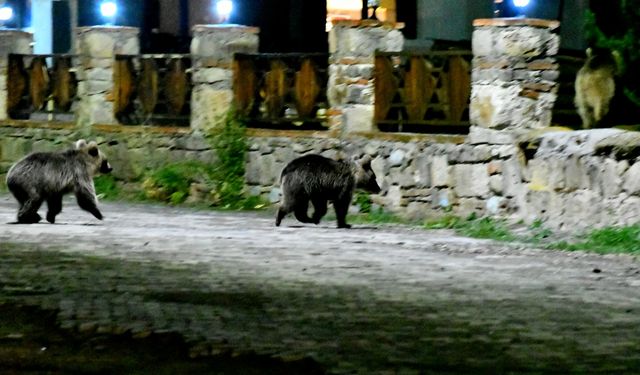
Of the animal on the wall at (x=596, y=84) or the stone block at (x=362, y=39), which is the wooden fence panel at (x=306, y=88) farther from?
the animal on the wall at (x=596, y=84)

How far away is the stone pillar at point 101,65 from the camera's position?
20.5 meters

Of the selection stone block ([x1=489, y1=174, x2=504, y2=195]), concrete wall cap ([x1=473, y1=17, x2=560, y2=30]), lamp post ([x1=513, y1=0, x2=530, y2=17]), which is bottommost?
stone block ([x1=489, y1=174, x2=504, y2=195])

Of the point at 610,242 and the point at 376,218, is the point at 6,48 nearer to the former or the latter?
the point at 376,218

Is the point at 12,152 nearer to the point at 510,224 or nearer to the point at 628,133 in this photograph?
the point at 510,224

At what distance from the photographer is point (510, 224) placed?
15672 millimetres

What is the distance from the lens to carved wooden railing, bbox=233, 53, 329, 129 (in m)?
18.4

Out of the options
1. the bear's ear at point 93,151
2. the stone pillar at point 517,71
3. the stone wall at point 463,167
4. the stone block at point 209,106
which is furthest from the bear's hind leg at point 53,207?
the stone pillar at point 517,71

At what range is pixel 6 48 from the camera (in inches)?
867

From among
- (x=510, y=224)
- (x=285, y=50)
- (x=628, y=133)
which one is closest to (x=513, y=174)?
(x=510, y=224)

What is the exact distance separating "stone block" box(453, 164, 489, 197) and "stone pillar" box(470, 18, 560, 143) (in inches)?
15.5

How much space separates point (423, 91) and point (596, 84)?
2.15 metres

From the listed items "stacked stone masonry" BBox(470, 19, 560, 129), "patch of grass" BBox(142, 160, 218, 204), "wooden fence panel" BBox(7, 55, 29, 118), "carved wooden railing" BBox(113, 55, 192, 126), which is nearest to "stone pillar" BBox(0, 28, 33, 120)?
"wooden fence panel" BBox(7, 55, 29, 118)

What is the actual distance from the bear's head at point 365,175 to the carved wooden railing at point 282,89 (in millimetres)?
1961

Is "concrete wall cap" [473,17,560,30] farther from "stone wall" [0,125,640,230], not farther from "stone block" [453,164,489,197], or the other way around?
"stone block" [453,164,489,197]
